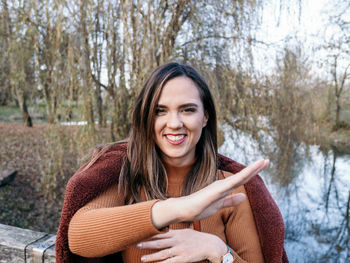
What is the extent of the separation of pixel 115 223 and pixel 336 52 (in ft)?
13.0

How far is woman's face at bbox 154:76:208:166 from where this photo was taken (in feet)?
3.30

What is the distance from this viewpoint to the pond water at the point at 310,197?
2928 millimetres

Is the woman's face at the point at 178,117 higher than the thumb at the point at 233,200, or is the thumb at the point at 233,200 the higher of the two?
the woman's face at the point at 178,117

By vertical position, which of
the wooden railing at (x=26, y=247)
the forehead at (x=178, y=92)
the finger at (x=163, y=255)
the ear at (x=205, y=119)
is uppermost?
the forehead at (x=178, y=92)

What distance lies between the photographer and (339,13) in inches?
129

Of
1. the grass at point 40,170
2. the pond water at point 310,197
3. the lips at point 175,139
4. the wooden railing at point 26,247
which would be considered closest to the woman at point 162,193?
the lips at point 175,139

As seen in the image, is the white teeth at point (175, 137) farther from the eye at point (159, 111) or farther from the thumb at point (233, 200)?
the thumb at point (233, 200)

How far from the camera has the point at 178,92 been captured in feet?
3.32

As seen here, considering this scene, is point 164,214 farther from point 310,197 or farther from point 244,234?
point 310,197

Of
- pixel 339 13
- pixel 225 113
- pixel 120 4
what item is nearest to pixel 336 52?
pixel 339 13

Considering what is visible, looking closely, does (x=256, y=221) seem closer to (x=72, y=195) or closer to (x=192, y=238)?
(x=192, y=238)

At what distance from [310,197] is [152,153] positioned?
424 cm

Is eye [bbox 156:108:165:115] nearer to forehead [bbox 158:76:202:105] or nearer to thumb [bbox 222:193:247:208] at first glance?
forehead [bbox 158:76:202:105]

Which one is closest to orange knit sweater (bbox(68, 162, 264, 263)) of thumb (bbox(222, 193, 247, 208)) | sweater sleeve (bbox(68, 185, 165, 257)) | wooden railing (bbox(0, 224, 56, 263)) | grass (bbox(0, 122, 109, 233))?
sweater sleeve (bbox(68, 185, 165, 257))
